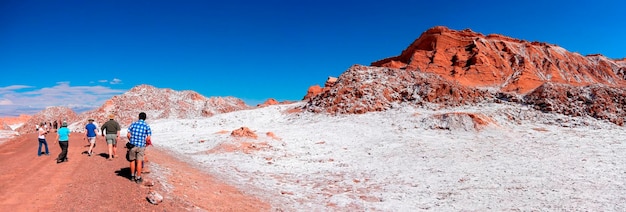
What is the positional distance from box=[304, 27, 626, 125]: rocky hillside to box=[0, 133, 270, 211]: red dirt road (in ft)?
76.2

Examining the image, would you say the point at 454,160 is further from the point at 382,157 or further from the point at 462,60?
the point at 462,60

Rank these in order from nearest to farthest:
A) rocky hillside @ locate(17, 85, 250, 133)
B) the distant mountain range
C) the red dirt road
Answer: the red dirt road, the distant mountain range, rocky hillside @ locate(17, 85, 250, 133)

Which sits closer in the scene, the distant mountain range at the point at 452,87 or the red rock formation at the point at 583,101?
the red rock formation at the point at 583,101

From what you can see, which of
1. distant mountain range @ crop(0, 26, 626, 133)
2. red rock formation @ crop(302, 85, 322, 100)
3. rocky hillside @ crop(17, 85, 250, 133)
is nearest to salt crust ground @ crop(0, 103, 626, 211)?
distant mountain range @ crop(0, 26, 626, 133)

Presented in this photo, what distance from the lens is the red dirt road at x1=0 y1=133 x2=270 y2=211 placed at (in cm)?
714

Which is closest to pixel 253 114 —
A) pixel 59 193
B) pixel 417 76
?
pixel 417 76

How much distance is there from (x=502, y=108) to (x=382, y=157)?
15.8m

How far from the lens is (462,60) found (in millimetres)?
49906

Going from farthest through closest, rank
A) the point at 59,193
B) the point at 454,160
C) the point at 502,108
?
the point at 502,108 → the point at 454,160 → the point at 59,193

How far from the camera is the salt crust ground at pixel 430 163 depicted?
1062cm

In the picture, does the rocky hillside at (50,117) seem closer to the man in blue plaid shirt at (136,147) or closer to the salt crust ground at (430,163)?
the salt crust ground at (430,163)

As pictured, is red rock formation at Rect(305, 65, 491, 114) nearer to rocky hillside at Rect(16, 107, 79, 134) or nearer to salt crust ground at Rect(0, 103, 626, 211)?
salt crust ground at Rect(0, 103, 626, 211)

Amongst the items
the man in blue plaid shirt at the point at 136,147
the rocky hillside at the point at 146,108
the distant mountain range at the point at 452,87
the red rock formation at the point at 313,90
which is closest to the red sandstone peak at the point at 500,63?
the distant mountain range at the point at 452,87

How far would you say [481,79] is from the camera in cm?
4484
